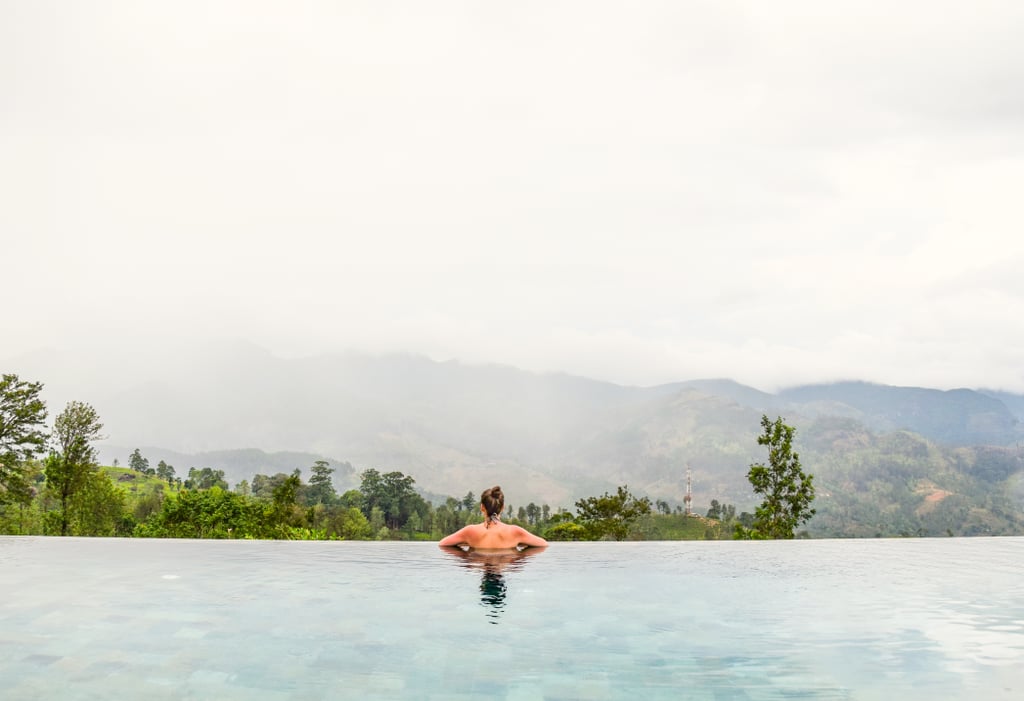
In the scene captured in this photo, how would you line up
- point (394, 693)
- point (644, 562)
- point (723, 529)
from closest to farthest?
point (394, 693) < point (644, 562) < point (723, 529)

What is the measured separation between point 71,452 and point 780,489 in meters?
39.5

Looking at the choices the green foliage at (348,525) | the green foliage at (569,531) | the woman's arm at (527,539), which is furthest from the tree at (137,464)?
the woman's arm at (527,539)

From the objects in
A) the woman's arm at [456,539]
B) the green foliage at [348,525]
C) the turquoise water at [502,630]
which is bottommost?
the green foliage at [348,525]

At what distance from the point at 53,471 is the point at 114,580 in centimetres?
3765

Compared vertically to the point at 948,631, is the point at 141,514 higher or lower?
lower

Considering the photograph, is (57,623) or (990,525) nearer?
(57,623)

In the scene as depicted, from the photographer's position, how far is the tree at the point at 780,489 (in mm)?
37250

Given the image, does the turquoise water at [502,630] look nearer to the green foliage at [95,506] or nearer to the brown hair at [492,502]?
the brown hair at [492,502]

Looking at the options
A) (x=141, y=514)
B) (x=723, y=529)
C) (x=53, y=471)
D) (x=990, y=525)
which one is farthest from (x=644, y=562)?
(x=990, y=525)

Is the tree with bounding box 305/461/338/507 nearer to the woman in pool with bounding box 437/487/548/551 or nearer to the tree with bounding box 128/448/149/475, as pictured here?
the tree with bounding box 128/448/149/475

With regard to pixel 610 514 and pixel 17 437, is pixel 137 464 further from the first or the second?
pixel 610 514

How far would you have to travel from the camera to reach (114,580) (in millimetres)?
11164

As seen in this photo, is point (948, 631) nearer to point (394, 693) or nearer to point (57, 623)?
point (394, 693)

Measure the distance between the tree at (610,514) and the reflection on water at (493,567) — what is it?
111 ft
